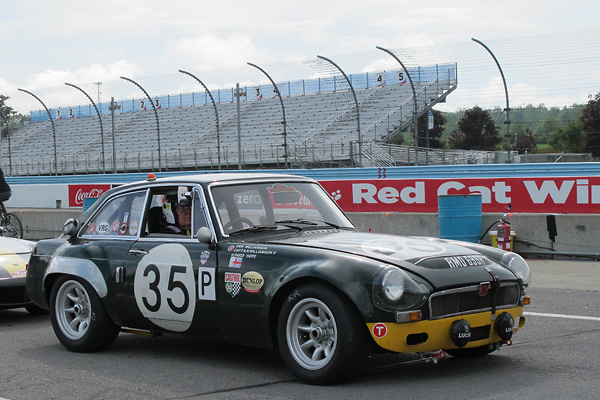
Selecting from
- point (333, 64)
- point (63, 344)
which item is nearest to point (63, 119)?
point (333, 64)

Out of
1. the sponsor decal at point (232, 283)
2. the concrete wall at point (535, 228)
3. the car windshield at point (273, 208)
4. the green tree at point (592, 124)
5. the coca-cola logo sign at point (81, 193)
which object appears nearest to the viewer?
the sponsor decal at point (232, 283)

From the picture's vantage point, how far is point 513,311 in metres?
5.43

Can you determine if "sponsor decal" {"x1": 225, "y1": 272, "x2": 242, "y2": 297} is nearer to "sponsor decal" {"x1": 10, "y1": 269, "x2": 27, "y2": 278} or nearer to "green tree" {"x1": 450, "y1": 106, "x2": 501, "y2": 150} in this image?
"sponsor decal" {"x1": 10, "y1": 269, "x2": 27, "y2": 278}

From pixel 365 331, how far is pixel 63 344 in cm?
300

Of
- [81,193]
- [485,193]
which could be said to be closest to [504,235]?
[485,193]

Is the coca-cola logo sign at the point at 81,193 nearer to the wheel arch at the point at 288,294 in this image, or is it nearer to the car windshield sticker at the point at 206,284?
the car windshield sticker at the point at 206,284

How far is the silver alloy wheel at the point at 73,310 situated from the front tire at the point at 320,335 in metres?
2.11

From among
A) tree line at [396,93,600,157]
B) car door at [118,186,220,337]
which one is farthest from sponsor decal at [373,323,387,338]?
tree line at [396,93,600,157]

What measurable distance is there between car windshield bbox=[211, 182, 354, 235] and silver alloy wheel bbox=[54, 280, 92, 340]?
152 cm

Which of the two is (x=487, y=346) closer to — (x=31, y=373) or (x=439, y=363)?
(x=439, y=363)

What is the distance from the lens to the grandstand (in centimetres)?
3266

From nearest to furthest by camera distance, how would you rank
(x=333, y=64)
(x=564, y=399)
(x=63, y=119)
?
(x=564, y=399)
(x=333, y=64)
(x=63, y=119)

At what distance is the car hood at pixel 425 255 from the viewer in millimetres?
5031

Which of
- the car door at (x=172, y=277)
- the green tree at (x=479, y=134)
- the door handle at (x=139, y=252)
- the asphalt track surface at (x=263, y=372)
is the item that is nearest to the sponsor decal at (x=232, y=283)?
the car door at (x=172, y=277)
